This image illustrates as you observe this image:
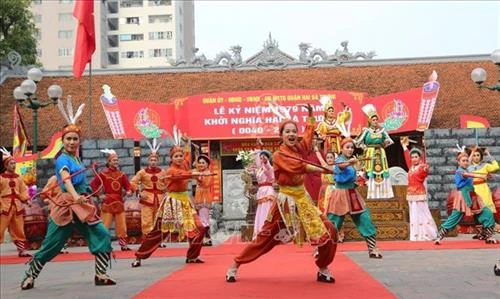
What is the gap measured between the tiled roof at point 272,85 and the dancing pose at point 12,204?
376 inches

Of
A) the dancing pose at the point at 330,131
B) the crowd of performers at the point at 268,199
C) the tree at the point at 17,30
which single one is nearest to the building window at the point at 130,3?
the tree at the point at 17,30

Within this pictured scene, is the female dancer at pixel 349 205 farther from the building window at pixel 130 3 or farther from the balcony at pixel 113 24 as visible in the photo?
the building window at pixel 130 3

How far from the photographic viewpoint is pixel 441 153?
15.7m

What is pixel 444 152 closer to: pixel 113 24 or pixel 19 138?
pixel 19 138

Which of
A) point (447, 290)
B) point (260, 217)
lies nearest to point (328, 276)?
point (447, 290)

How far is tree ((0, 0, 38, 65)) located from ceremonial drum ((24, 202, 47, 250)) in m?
13.3

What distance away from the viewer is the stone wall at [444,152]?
1566cm

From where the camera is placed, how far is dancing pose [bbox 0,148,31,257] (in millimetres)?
10352

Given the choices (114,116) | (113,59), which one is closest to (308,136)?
(114,116)

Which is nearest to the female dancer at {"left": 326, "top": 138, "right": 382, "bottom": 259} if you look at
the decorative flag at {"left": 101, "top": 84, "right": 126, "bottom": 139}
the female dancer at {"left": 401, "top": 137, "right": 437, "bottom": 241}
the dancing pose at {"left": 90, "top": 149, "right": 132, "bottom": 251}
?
the female dancer at {"left": 401, "top": 137, "right": 437, "bottom": 241}

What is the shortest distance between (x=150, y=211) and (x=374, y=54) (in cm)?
1396

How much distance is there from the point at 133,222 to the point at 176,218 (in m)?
4.97

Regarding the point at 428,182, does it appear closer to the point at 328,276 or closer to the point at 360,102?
the point at 360,102

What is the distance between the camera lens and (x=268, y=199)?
35.4ft
